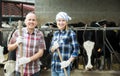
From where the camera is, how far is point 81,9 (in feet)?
32.3

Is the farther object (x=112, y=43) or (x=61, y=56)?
(x=112, y=43)

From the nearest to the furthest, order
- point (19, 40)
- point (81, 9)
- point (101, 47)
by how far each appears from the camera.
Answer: point (19, 40)
point (101, 47)
point (81, 9)

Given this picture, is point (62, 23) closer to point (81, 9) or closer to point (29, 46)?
point (29, 46)

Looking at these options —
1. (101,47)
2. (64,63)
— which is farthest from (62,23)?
(101,47)

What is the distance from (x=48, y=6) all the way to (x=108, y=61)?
3.47m

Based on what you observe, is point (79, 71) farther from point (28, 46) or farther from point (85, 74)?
point (28, 46)

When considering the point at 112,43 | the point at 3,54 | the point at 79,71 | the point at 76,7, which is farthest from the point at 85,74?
the point at 76,7

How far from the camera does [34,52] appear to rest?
4762 mm

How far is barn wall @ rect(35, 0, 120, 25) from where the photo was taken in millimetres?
9750

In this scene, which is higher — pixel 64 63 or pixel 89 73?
pixel 64 63

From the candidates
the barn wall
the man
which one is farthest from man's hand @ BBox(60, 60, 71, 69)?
the barn wall

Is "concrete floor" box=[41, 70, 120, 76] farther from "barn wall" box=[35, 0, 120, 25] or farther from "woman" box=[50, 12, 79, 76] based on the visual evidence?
"barn wall" box=[35, 0, 120, 25]

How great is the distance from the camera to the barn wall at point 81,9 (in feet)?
32.0

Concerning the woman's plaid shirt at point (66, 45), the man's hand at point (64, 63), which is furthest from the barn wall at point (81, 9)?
the man's hand at point (64, 63)
